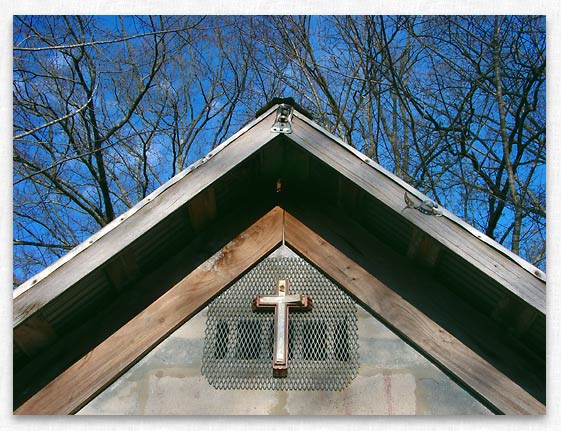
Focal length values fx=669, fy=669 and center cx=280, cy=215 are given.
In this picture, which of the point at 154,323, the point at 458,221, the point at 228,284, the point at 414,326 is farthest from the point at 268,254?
the point at 458,221

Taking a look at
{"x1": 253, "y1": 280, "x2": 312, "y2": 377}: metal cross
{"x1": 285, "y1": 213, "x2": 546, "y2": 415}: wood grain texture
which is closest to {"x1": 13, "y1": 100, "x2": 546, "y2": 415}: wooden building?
{"x1": 285, "y1": 213, "x2": 546, "y2": 415}: wood grain texture

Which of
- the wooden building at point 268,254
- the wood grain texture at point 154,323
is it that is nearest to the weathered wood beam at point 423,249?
the wooden building at point 268,254

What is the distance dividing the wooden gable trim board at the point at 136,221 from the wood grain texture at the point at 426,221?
0.61 feet

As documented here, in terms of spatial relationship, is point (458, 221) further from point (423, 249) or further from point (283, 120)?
point (283, 120)

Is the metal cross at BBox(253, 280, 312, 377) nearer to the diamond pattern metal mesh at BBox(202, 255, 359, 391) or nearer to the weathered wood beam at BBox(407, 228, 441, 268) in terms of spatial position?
the diamond pattern metal mesh at BBox(202, 255, 359, 391)

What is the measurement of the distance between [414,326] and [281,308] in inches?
21.7

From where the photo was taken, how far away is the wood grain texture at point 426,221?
2420mm

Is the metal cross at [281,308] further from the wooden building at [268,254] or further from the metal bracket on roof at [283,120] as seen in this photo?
the metal bracket on roof at [283,120]

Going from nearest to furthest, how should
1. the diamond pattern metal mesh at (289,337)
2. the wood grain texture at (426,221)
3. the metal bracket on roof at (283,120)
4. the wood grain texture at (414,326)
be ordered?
the wood grain texture at (426,221) < the wood grain texture at (414,326) < the diamond pattern metal mesh at (289,337) < the metal bracket on roof at (283,120)

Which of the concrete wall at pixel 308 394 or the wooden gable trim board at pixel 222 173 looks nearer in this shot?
the wooden gable trim board at pixel 222 173

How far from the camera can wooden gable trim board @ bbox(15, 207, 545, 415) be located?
259cm

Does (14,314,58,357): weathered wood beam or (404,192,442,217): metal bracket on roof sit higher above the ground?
(404,192,442,217): metal bracket on roof

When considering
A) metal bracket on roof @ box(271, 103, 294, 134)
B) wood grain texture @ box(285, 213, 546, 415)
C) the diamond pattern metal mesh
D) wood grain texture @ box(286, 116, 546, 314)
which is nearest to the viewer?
wood grain texture @ box(286, 116, 546, 314)

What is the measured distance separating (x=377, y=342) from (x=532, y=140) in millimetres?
5086
